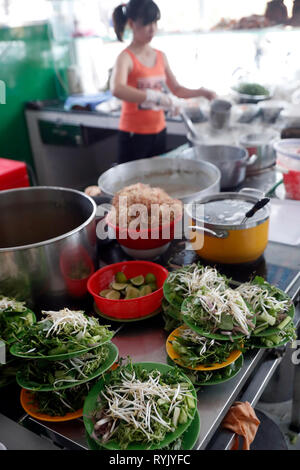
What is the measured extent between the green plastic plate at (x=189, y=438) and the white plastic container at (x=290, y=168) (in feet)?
3.80

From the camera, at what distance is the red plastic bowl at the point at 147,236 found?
1.26 m

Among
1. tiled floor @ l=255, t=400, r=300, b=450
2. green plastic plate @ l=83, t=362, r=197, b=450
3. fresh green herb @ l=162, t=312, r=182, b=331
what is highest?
green plastic plate @ l=83, t=362, r=197, b=450

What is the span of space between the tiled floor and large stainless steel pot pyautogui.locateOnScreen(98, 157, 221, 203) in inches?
41.6

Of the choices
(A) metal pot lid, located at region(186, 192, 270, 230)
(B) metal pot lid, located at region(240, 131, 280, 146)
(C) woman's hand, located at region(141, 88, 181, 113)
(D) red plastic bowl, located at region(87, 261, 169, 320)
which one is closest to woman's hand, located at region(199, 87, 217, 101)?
(C) woman's hand, located at region(141, 88, 181, 113)

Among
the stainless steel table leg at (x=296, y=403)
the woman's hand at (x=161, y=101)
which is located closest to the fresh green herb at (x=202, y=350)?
the stainless steel table leg at (x=296, y=403)

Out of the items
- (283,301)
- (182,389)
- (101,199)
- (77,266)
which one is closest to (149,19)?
(101,199)

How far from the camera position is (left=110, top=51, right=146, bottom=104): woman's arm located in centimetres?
236

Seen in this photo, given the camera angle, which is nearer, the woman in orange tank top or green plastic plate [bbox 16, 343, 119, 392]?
green plastic plate [bbox 16, 343, 119, 392]

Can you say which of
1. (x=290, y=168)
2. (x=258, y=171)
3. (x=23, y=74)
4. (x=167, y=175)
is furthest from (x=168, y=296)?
(x=23, y=74)

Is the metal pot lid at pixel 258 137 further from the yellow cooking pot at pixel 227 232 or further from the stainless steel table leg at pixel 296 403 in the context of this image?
the stainless steel table leg at pixel 296 403

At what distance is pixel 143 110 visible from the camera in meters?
2.59

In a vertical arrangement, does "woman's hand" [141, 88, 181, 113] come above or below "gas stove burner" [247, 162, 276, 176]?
above

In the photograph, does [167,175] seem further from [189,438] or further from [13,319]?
[189,438]

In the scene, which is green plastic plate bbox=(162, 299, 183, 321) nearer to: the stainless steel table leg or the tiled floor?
the stainless steel table leg
